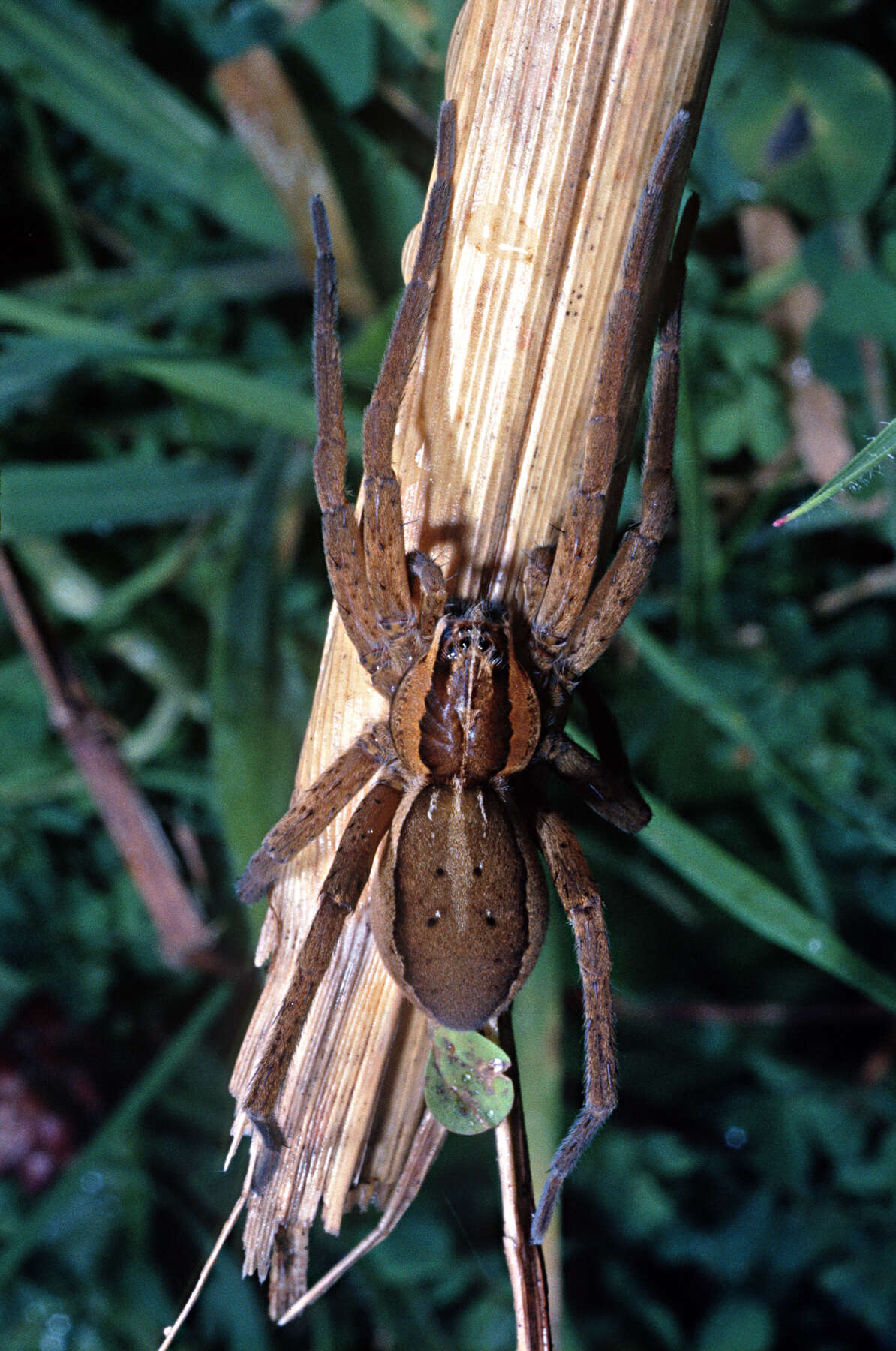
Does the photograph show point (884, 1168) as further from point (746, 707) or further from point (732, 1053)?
point (746, 707)

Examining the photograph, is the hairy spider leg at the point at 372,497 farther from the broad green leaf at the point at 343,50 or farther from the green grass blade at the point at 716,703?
the broad green leaf at the point at 343,50

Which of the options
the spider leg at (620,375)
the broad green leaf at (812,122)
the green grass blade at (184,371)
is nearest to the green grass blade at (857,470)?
the spider leg at (620,375)

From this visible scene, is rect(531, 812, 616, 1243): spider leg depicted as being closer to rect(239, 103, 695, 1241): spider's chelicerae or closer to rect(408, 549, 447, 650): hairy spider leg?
rect(239, 103, 695, 1241): spider's chelicerae

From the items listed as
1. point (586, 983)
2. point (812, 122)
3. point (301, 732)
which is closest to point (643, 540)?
point (586, 983)

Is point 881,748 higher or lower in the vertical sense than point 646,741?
lower

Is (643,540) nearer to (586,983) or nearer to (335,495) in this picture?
(335,495)

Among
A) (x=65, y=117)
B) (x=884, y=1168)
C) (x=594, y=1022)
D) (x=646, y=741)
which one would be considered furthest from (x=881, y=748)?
(x=65, y=117)

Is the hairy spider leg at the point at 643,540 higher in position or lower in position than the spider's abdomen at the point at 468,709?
higher
